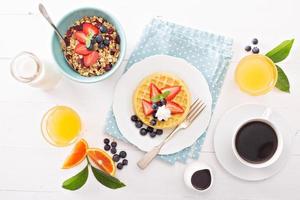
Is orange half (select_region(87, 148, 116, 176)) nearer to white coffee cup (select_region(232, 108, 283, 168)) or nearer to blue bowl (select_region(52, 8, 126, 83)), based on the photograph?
blue bowl (select_region(52, 8, 126, 83))

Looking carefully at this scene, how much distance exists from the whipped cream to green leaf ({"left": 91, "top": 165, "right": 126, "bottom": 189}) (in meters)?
→ 0.22

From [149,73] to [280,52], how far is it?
392 millimetres

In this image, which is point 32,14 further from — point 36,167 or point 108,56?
point 36,167

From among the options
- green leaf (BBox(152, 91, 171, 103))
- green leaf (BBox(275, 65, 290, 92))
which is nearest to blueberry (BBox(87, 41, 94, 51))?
green leaf (BBox(152, 91, 171, 103))

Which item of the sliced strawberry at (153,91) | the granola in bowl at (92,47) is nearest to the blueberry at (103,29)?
the granola in bowl at (92,47)

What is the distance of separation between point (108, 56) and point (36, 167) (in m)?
0.41

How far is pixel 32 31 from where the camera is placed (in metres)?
1.61

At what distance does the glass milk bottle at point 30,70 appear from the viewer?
1.53 meters

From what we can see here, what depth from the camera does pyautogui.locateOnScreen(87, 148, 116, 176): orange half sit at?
157cm

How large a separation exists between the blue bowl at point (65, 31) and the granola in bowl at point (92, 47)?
1 cm

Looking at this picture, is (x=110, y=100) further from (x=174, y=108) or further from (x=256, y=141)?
(x=256, y=141)

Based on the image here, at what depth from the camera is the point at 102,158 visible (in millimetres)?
1579

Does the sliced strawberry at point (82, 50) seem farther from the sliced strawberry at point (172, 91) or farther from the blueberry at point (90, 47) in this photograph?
the sliced strawberry at point (172, 91)

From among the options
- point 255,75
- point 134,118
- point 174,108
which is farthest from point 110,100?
point 255,75
